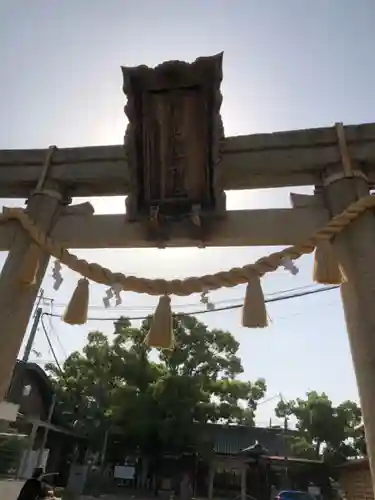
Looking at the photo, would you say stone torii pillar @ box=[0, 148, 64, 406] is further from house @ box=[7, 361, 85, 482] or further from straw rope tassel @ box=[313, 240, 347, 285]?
house @ box=[7, 361, 85, 482]

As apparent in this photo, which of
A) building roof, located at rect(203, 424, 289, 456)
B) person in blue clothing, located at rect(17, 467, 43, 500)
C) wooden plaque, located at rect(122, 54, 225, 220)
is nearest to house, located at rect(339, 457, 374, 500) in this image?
building roof, located at rect(203, 424, 289, 456)

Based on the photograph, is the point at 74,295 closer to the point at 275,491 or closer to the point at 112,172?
the point at 112,172

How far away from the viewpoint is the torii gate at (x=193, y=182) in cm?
250

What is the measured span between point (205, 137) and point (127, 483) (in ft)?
76.4

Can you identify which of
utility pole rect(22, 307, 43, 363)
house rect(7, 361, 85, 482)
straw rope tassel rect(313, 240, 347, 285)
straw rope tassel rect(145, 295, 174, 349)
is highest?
utility pole rect(22, 307, 43, 363)

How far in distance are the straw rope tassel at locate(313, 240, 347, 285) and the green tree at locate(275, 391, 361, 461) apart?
2321 cm

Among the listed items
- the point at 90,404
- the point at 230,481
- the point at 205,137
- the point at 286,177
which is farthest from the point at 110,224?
the point at 230,481

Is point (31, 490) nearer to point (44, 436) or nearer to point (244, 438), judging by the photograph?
point (44, 436)

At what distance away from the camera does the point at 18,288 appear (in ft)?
8.45

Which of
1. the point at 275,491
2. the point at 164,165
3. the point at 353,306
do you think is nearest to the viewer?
the point at 353,306

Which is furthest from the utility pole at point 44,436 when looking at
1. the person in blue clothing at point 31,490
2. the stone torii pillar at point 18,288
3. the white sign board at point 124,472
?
the stone torii pillar at point 18,288

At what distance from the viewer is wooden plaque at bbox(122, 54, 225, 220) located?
2514 mm

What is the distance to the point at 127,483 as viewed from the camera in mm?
21797

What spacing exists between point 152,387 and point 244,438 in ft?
24.8
